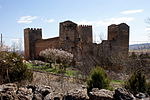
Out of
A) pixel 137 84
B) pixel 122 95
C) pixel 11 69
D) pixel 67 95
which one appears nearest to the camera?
pixel 122 95

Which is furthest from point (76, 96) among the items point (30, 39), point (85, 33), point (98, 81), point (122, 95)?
point (30, 39)

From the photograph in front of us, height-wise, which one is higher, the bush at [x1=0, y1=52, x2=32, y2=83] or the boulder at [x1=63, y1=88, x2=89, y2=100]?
the bush at [x1=0, y1=52, x2=32, y2=83]

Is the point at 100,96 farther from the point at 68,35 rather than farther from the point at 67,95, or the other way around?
the point at 68,35

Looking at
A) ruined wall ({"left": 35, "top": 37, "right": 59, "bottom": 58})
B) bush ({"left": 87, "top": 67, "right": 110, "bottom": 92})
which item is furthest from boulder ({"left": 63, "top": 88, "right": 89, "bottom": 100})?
ruined wall ({"left": 35, "top": 37, "right": 59, "bottom": 58})

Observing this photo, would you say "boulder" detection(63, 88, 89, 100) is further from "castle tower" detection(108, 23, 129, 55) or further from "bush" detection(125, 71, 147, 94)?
"castle tower" detection(108, 23, 129, 55)

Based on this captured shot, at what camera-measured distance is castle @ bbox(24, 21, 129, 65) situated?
29330mm

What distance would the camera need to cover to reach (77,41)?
3091cm

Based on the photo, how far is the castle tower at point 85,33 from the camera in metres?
32.6

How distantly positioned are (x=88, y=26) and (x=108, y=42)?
490 cm

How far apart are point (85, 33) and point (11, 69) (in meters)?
25.1

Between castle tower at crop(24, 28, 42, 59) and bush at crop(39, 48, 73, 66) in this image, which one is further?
castle tower at crop(24, 28, 42, 59)

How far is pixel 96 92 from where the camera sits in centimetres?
557

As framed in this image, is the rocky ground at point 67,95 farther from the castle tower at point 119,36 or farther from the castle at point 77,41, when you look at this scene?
the castle tower at point 119,36

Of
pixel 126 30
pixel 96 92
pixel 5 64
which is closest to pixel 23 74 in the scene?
pixel 5 64
